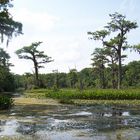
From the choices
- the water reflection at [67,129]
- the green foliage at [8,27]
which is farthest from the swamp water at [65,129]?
the green foliage at [8,27]

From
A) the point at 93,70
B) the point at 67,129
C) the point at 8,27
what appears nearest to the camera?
the point at 67,129

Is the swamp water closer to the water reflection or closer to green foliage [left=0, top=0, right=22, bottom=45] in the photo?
the water reflection

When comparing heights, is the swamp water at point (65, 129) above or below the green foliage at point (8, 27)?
below

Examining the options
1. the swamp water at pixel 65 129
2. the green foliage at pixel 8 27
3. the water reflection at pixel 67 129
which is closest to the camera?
the swamp water at pixel 65 129

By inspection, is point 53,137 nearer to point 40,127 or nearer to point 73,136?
point 73,136

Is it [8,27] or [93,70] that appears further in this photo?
[93,70]

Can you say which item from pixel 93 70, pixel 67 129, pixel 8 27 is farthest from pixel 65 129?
pixel 93 70

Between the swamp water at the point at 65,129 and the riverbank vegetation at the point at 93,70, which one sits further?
the riverbank vegetation at the point at 93,70

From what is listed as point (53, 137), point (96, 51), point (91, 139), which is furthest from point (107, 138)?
point (96, 51)

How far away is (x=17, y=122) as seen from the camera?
18.7 metres

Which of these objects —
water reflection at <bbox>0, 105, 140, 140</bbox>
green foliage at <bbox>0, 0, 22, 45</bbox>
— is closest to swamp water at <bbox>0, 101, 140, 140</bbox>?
water reflection at <bbox>0, 105, 140, 140</bbox>

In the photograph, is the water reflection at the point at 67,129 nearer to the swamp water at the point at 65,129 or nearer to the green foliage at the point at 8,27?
the swamp water at the point at 65,129

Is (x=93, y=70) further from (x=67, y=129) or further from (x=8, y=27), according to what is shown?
(x=67, y=129)

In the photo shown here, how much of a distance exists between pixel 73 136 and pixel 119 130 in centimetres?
247
